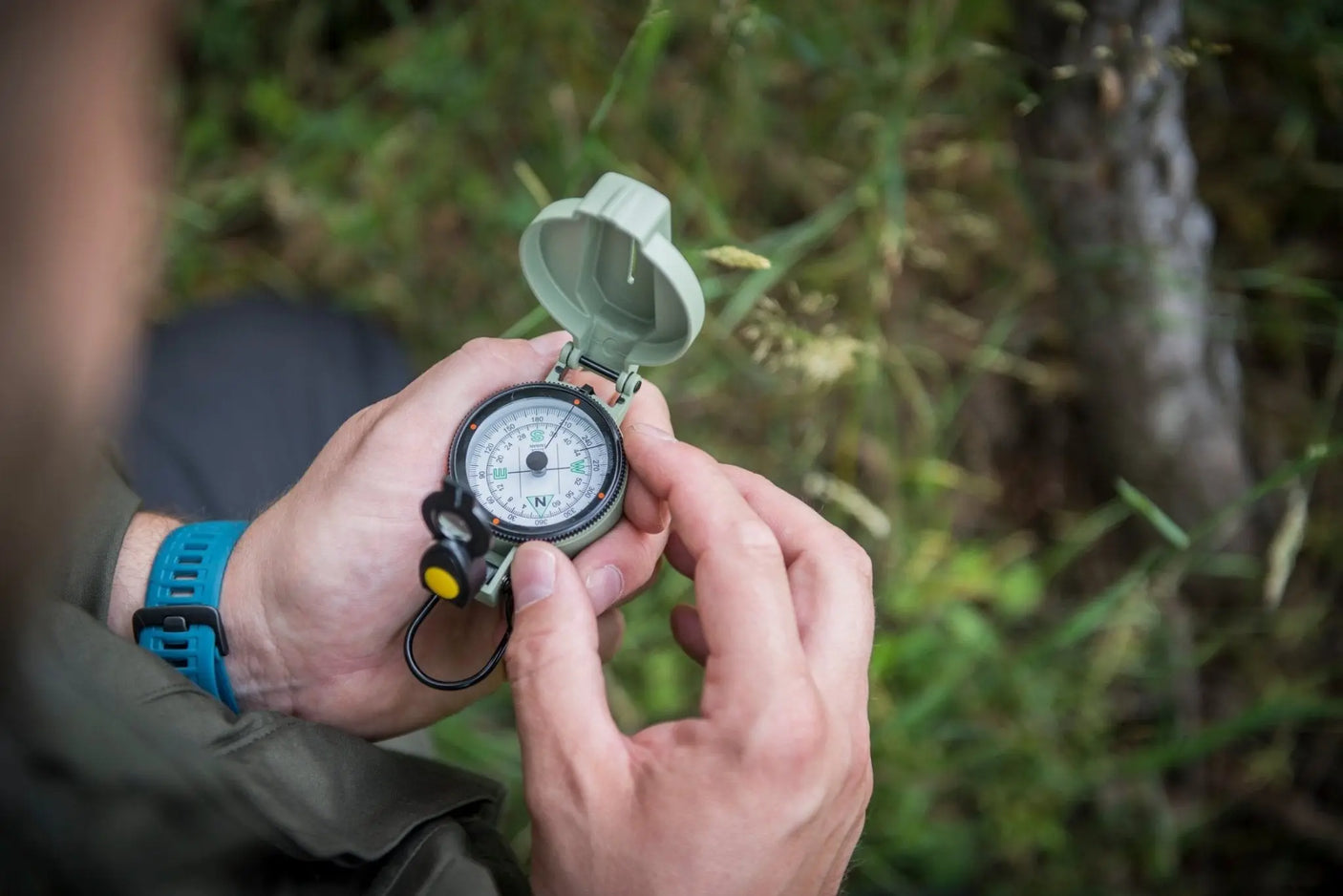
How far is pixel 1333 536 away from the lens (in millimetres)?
2324

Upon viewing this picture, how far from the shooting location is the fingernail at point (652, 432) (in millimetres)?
1317

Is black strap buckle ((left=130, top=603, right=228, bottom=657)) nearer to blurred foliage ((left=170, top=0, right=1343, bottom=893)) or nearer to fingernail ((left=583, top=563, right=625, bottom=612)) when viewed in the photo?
fingernail ((left=583, top=563, right=625, bottom=612))

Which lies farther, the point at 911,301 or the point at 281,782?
the point at 911,301

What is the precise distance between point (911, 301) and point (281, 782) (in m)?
2.07

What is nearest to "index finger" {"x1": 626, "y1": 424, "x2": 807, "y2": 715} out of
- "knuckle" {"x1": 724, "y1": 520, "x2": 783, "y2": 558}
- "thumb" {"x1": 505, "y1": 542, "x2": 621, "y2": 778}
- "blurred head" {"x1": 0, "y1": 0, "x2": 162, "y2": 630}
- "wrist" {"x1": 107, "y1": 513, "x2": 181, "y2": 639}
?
"knuckle" {"x1": 724, "y1": 520, "x2": 783, "y2": 558}

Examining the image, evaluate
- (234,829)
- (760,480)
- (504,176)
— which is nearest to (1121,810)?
(760,480)

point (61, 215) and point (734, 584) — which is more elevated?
point (61, 215)

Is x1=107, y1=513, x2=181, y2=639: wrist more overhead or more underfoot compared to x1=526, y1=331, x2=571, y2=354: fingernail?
more underfoot

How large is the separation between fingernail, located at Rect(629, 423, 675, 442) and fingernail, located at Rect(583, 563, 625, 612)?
8.4 inches

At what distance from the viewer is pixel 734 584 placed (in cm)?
112

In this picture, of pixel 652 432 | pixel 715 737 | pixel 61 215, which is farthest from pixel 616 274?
pixel 61 215

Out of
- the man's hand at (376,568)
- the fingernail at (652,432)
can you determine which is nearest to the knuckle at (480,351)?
the man's hand at (376,568)

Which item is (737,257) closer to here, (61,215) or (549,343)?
(549,343)

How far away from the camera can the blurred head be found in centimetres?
50
